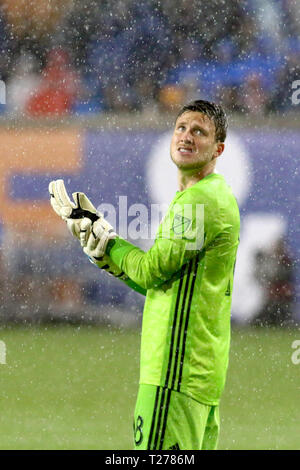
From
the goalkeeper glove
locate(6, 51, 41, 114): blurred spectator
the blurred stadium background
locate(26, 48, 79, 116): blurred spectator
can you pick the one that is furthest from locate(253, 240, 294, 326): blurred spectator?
the goalkeeper glove

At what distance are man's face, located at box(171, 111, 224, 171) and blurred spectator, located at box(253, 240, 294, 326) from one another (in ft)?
15.1

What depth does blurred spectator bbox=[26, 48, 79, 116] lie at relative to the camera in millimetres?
7133

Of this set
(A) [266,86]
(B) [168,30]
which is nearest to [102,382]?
(A) [266,86]

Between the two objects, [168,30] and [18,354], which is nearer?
[18,354]

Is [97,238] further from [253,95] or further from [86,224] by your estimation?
[253,95]

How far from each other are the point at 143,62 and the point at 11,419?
4744 mm

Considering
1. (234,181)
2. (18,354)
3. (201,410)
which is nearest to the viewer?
(201,410)

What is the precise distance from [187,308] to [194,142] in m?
0.39

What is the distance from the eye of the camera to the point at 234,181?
6527mm

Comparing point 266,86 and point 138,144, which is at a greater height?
point 266,86

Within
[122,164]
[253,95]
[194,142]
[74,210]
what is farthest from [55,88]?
[194,142]

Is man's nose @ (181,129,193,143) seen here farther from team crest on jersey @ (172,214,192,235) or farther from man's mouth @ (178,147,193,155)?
team crest on jersey @ (172,214,192,235)
